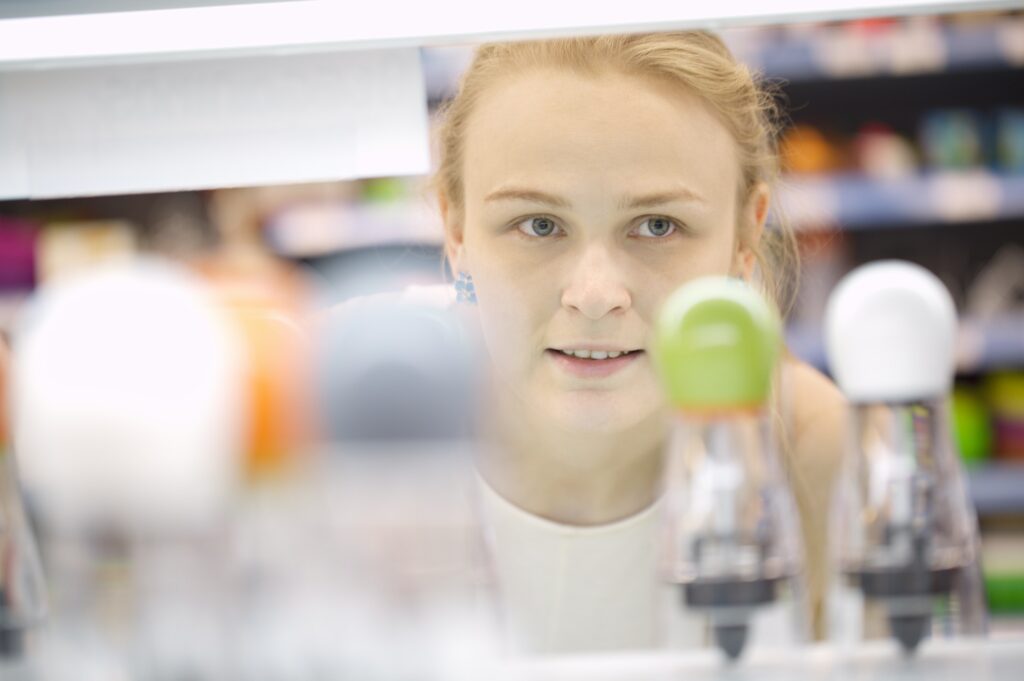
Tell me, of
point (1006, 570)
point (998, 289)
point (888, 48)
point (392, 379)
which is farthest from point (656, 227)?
point (1006, 570)

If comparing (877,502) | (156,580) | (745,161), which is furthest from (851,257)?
(156,580)

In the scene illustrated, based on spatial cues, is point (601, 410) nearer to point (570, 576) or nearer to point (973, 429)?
point (570, 576)

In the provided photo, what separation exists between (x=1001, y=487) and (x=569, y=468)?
2.28 metres

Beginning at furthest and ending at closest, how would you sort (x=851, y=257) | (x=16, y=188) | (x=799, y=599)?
(x=851, y=257), (x=16, y=188), (x=799, y=599)

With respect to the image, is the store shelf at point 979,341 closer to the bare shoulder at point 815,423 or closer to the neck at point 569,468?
the bare shoulder at point 815,423

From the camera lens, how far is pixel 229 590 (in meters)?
0.57

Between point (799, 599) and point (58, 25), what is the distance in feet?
1.77

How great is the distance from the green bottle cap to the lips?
37cm

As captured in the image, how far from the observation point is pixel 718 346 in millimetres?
584

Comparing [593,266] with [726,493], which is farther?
[593,266]

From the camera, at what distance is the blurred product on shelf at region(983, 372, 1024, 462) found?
322 cm

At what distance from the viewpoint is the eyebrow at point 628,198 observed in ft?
3.39

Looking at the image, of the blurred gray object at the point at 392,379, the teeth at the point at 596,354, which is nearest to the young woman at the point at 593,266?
the teeth at the point at 596,354

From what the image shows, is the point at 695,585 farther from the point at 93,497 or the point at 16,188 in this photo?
the point at 16,188
